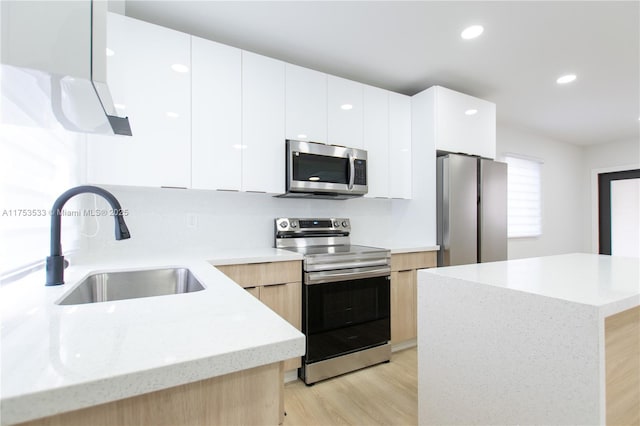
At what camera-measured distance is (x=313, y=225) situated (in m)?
2.73

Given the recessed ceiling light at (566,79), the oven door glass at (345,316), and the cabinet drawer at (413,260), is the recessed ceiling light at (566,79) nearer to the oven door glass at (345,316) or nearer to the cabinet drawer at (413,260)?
the cabinet drawer at (413,260)

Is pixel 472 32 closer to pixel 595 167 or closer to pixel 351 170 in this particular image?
pixel 351 170

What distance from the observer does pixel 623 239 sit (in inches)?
192

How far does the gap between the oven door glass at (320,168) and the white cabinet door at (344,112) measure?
0.21m

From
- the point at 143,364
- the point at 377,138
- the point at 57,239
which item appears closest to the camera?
the point at 143,364

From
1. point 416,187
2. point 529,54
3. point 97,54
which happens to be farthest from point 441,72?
point 97,54

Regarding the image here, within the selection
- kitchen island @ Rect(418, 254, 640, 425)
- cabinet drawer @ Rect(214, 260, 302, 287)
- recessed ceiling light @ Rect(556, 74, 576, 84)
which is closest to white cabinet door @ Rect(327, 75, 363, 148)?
cabinet drawer @ Rect(214, 260, 302, 287)

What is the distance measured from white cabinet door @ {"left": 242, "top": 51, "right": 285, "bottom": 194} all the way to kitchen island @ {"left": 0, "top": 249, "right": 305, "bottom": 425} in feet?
5.37

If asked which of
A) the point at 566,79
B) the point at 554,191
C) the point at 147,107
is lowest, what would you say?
the point at 554,191

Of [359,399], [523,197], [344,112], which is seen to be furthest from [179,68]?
[523,197]

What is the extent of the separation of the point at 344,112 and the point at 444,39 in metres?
0.92

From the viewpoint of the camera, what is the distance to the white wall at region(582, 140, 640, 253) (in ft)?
16.0

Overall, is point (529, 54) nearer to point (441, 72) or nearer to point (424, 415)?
point (441, 72)

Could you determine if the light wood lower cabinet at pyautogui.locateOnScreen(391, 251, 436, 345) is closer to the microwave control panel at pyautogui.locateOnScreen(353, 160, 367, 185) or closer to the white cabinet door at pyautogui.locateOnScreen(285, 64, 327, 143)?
the microwave control panel at pyautogui.locateOnScreen(353, 160, 367, 185)
